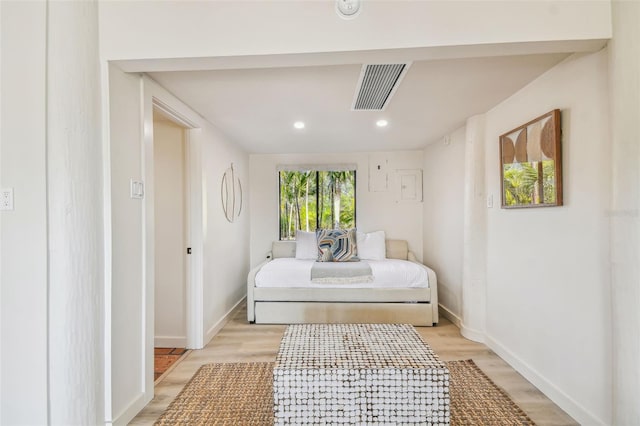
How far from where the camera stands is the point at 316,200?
16.5 ft

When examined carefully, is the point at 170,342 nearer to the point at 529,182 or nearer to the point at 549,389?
the point at 549,389

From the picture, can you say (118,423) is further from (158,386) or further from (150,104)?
(150,104)

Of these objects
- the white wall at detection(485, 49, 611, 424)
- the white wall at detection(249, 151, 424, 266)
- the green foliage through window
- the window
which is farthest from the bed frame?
the window

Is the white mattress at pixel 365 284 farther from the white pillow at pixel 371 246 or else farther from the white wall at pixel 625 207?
the white wall at pixel 625 207

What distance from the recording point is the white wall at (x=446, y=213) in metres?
3.50

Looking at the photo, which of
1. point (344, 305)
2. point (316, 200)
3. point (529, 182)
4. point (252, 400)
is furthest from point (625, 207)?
point (316, 200)

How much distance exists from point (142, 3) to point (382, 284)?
3187 mm

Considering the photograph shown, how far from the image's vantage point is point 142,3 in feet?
5.63

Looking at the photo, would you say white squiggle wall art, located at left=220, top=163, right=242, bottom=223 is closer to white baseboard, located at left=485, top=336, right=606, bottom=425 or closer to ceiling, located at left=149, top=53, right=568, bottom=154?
ceiling, located at left=149, top=53, right=568, bottom=154

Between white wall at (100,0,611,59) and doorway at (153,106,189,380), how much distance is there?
139 cm

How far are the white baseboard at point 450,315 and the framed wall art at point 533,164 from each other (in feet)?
4.86

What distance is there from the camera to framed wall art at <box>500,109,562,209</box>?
79.4 inches

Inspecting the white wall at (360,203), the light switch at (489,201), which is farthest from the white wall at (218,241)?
the light switch at (489,201)

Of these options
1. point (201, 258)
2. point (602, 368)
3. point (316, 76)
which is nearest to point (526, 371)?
point (602, 368)
